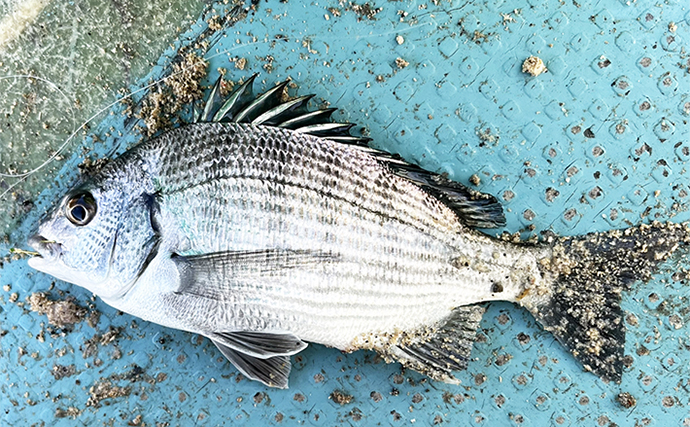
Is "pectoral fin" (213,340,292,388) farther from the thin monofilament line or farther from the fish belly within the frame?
the thin monofilament line

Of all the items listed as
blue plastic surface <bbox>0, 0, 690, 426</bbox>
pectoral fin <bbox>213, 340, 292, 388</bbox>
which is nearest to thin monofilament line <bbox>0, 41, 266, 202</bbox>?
blue plastic surface <bbox>0, 0, 690, 426</bbox>

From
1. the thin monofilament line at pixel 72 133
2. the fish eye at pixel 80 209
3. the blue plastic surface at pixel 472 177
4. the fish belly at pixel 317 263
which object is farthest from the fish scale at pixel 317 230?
the thin monofilament line at pixel 72 133

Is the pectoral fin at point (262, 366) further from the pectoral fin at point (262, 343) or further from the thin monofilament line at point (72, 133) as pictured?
the thin monofilament line at point (72, 133)

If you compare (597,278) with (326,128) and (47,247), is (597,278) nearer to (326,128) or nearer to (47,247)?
(326,128)

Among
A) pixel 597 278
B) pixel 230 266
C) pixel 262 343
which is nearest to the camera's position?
pixel 230 266

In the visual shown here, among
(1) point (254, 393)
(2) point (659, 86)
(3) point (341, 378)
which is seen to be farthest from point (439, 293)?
(2) point (659, 86)

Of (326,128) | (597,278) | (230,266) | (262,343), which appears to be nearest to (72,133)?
(230,266)

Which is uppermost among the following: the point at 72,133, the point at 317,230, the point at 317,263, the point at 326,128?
the point at 72,133
